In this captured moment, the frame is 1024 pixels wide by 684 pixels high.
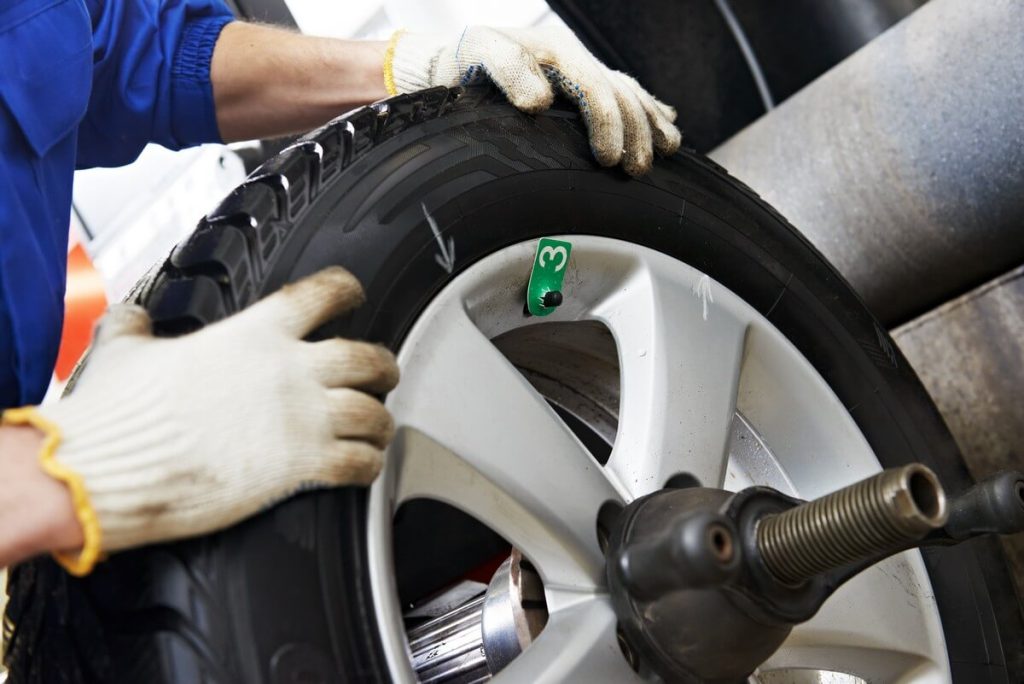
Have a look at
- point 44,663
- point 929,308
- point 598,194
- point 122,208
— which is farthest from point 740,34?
point 122,208

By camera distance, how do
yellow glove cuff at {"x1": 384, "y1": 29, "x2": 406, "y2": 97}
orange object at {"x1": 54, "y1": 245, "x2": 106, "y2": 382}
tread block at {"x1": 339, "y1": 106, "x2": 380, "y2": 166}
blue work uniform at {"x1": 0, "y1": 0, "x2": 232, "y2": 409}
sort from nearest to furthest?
tread block at {"x1": 339, "y1": 106, "x2": 380, "y2": 166}
blue work uniform at {"x1": 0, "y1": 0, "x2": 232, "y2": 409}
yellow glove cuff at {"x1": 384, "y1": 29, "x2": 406, "y2": 97}
orange object at {"x1": 54, "y1": 245, "x2": 106, "y2": 382}

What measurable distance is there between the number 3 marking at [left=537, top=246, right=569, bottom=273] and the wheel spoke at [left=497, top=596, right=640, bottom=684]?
293 millimetres

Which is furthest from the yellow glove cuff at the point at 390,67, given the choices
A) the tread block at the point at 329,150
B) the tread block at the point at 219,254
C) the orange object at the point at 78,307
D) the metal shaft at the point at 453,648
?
the orange object at the point at 78,307

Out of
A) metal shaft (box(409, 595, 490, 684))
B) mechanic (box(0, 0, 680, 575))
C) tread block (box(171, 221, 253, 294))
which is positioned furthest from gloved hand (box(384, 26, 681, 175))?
metal shaft (box(409, 595, 490, 684))

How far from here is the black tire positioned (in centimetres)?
59

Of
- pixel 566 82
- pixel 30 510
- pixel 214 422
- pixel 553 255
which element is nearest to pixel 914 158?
pixel 566 82

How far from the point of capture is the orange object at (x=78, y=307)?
2.46 m

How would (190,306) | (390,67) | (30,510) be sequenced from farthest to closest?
(390,67) < (190,306) < (30,510)

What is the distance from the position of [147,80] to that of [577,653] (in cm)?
95

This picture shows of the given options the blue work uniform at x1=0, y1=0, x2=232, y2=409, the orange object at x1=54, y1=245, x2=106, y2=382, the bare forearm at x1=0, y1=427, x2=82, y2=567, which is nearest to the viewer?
the bare forearm at x1=0, y1=427, x2=82, y2=567

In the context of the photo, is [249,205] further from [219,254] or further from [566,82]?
[566,82]

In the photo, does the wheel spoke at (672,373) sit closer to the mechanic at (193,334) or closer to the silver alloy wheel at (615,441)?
the silver alloy wheel at (615,441)

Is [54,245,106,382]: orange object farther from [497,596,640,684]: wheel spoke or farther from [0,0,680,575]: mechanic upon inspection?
[497,596,640,684]: wheel spoke

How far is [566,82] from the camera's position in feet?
3.18
